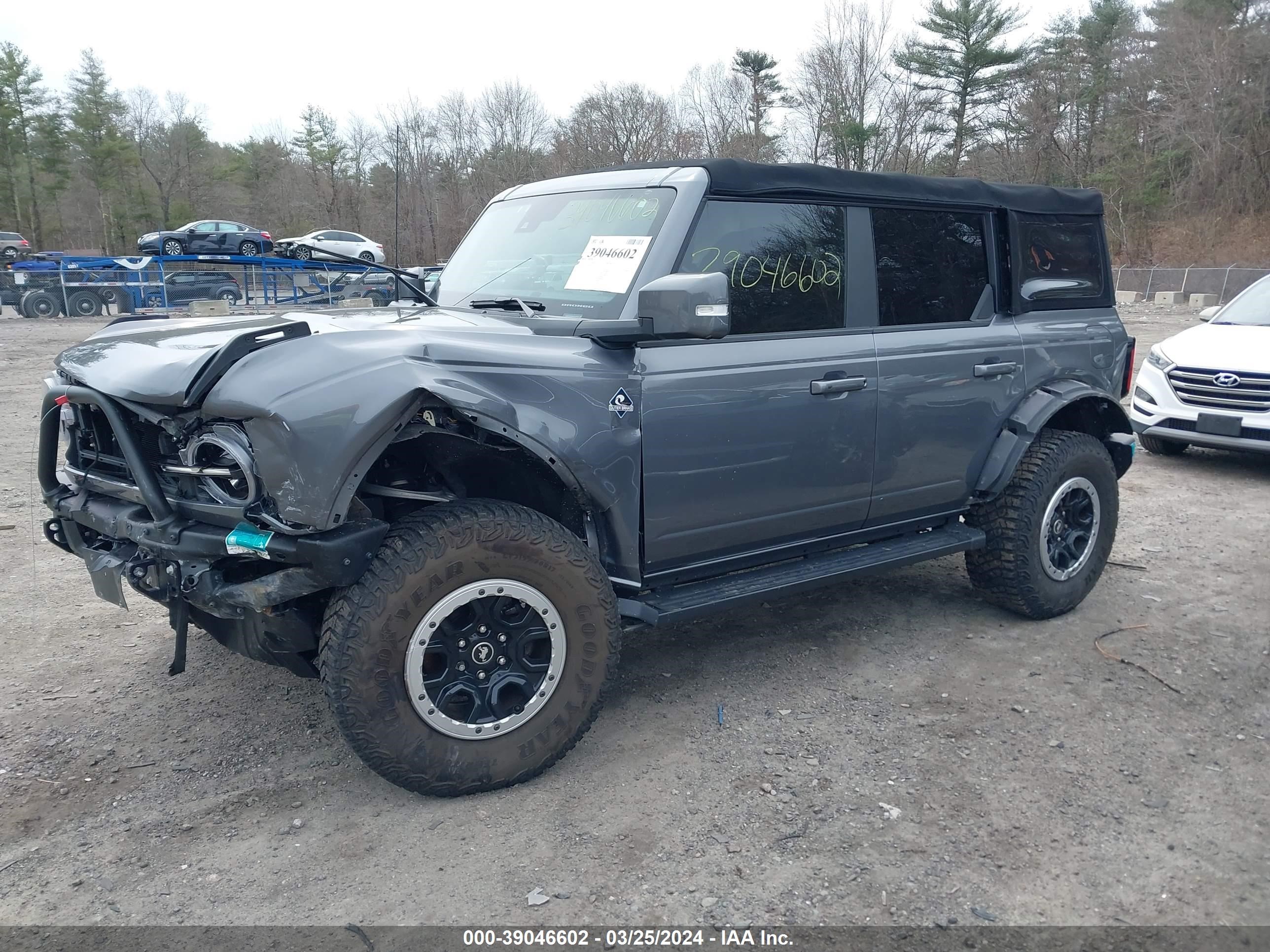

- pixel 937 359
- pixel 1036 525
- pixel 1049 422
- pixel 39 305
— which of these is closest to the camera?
A: pixel 937 359

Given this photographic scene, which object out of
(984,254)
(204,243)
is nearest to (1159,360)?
(984,254)

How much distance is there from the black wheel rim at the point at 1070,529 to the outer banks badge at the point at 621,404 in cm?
246

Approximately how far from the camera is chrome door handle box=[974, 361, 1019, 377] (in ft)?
14.4

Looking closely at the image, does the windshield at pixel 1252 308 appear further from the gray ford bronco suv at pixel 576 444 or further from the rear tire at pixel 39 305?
the rear tire at pixel 39 305

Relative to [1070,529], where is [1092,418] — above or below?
above

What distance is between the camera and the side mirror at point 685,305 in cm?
302

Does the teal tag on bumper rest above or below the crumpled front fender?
below

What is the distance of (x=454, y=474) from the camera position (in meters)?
3.32

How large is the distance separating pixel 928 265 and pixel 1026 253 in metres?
0.75

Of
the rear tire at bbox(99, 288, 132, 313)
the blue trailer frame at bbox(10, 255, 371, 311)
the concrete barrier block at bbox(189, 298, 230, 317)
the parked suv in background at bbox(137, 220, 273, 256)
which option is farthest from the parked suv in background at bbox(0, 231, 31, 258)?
the concrete barrier block at bbox(189, 298, 230, 317)

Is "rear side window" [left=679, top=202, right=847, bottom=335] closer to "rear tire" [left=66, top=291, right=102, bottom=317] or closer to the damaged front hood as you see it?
the damaged front hood

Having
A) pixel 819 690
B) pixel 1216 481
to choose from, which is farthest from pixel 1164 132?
pixel 819 690

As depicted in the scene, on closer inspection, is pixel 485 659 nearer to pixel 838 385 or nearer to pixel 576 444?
A: pixel 576 444

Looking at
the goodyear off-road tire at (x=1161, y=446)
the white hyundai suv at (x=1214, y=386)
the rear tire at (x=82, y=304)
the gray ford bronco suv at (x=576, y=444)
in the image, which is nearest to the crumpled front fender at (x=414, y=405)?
the gray ford bronco suv at (x=576, y=444)
